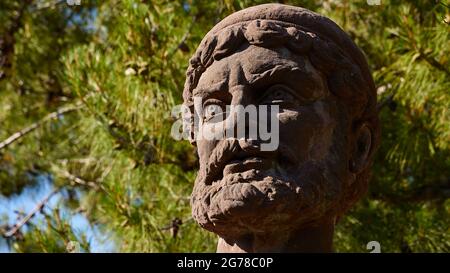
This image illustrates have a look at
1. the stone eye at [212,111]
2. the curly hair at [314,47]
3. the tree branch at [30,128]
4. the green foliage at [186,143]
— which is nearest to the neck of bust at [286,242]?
the curly hair at [314,47]

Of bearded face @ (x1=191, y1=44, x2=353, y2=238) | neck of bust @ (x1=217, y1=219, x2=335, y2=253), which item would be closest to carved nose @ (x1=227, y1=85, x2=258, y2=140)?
bearded face @ (x1=191, y1=44, x2=353, y2=238)

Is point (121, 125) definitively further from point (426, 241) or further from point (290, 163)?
point (290, 163)

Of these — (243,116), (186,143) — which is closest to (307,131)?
(243,116)

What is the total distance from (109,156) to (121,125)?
234mm

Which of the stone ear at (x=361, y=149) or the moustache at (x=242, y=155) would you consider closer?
the moustache at (x=242, y=155)

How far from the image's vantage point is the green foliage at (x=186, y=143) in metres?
4.74

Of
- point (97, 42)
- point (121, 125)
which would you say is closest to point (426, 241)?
point (121, 125)

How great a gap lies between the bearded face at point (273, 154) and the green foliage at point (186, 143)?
4.89 feet

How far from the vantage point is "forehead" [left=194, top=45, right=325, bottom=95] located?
10.3 ft

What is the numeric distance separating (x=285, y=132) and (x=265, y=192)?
0.62 feet

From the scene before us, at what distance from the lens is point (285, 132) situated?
3080mm

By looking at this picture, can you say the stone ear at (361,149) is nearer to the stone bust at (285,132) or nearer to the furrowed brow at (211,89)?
the stone bust at (285,132)

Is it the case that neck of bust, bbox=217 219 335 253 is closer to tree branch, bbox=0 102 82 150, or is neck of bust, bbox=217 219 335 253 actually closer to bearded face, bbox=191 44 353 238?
bearded face, bbox=191 44 353 238

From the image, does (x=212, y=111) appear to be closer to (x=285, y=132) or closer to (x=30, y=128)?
(x=285, y=132)
